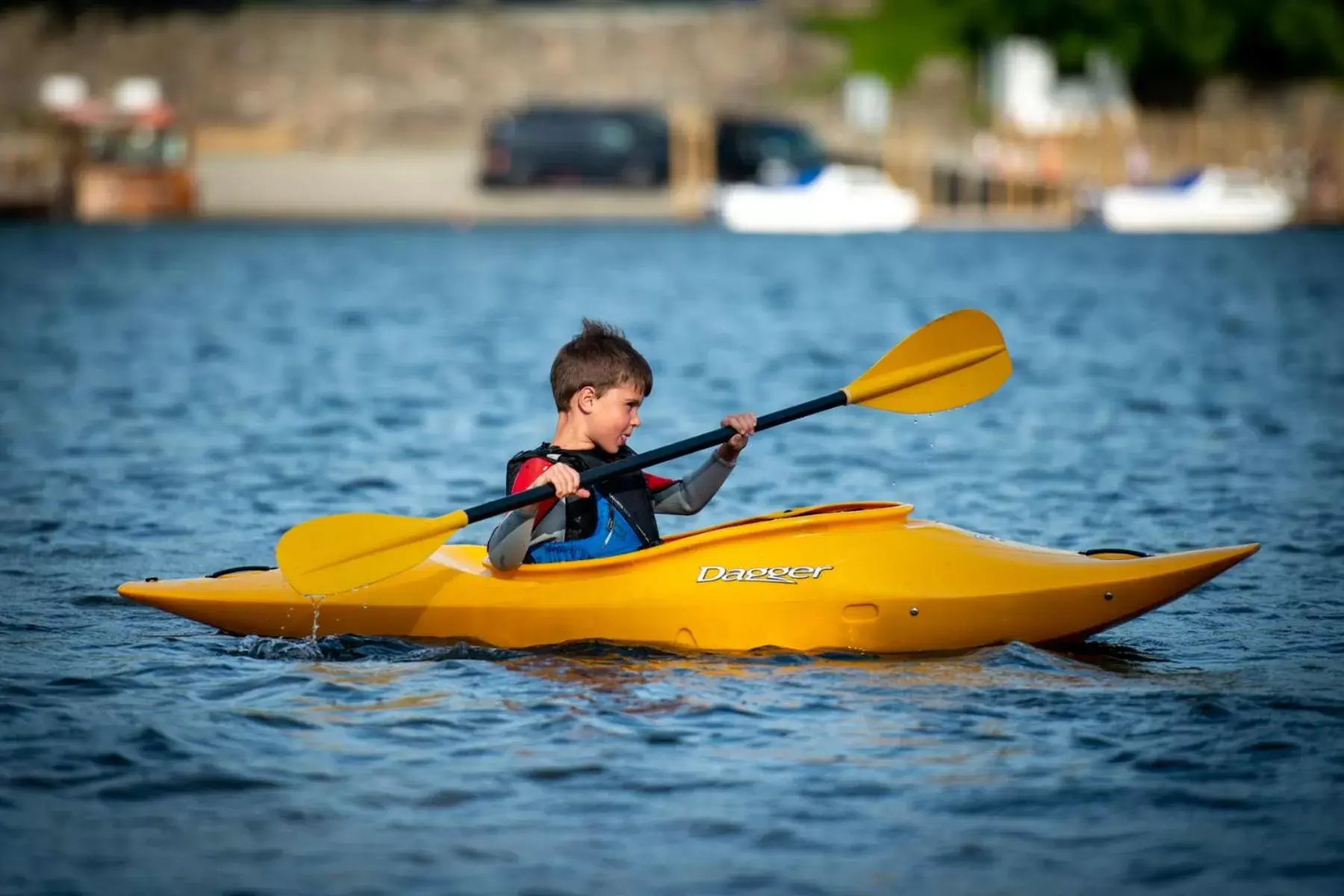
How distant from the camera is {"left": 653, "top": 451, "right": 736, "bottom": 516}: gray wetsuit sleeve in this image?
24.1 feet

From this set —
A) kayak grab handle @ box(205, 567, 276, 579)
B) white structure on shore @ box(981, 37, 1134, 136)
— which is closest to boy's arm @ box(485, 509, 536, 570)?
kayak grab handle @ box(205, 567, 276, 579)

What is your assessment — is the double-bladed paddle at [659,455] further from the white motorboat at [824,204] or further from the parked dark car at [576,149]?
the parked dark car at [576,149]

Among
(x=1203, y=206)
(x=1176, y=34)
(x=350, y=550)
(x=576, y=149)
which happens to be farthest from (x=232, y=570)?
(x=1176, y=34)

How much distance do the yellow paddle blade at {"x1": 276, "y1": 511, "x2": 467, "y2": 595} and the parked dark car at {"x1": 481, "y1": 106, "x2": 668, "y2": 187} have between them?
1455 inches

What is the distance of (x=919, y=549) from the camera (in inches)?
288

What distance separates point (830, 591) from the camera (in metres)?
7.22

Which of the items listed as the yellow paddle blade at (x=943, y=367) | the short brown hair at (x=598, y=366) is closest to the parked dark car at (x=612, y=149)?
the yellow paddle blade at (x=943, y=367)

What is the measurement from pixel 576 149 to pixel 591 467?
37.7 m

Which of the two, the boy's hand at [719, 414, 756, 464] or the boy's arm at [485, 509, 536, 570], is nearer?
the boy's hand at [719, 414, 756, 464]

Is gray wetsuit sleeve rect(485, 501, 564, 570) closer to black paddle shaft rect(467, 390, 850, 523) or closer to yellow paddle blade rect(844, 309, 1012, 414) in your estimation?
black paddle shaft rect(467, 390, 850, 523)

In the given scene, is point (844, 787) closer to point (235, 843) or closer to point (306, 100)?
point (235, 843)

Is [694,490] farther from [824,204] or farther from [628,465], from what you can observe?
[824,204]

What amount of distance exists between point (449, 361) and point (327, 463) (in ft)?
22.9

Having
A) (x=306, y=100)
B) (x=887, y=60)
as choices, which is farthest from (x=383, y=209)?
(x=887, y=60)
